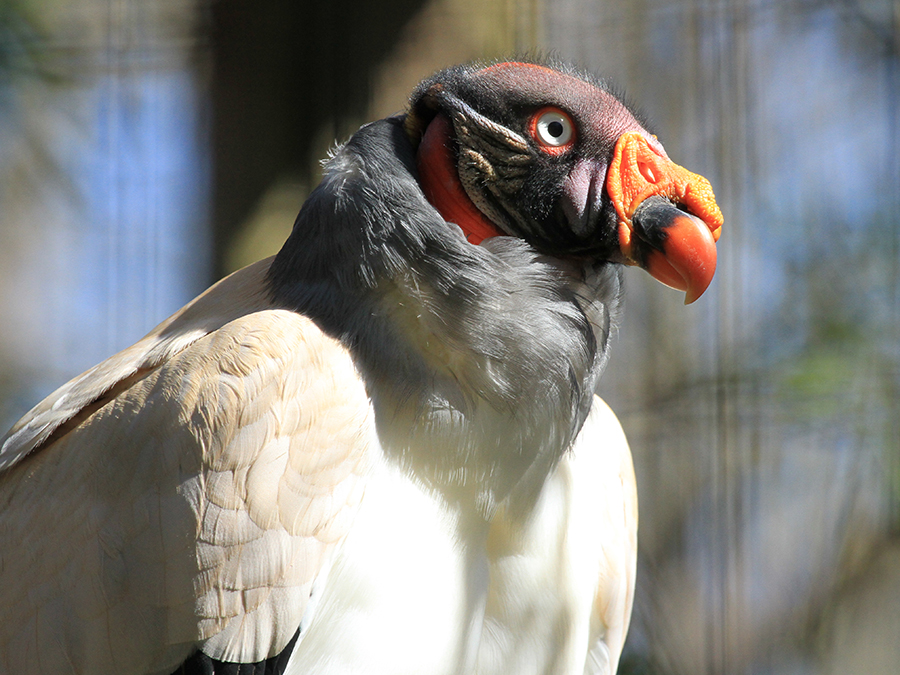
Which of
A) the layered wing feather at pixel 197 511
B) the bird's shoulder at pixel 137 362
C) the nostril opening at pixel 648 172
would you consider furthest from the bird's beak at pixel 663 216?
the bird's shoulder at pixel 137 362

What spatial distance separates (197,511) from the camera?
1.21 metres

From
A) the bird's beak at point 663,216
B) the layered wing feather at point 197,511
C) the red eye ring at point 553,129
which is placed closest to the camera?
the layered wing feather at point 197,511

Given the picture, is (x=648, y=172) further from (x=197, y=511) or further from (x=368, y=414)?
(x=197, y=511)

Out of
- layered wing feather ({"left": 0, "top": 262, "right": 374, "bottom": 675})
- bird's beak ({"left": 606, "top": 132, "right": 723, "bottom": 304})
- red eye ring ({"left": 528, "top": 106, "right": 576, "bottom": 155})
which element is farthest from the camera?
red eye ring ({"left": 528, "top": 106, "right": 576, "bottom": 155})

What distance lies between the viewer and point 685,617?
2084 mm

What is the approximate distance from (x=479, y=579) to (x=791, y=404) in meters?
1.05

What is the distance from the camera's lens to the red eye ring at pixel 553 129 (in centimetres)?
145

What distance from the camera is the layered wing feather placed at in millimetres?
1220

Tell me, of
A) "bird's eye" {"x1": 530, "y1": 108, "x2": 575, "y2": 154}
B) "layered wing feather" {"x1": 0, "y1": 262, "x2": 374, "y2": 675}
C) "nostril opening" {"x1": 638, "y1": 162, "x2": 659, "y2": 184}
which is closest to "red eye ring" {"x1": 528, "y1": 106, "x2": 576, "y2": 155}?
"bird's eye" {"x1": 530, "y1": 108, "x2": 575, "y2": 154}

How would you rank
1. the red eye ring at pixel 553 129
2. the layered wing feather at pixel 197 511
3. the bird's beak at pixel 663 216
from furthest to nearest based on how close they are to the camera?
1. the red eye ring at pixel 553 129
2. the bird's beak at pixel 663 216
3. the layered wing feather at pixel 197 511

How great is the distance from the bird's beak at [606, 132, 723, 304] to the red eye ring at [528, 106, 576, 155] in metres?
0.09

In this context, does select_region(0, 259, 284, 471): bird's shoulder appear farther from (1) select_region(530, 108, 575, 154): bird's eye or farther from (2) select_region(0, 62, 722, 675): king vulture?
(1) select_region(530, 108, 575, 154): bird's eye

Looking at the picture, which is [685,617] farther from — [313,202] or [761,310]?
[313,202]

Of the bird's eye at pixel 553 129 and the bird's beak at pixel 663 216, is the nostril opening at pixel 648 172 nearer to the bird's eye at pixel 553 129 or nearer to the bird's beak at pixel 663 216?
the bird's beak at pixel 663 216
